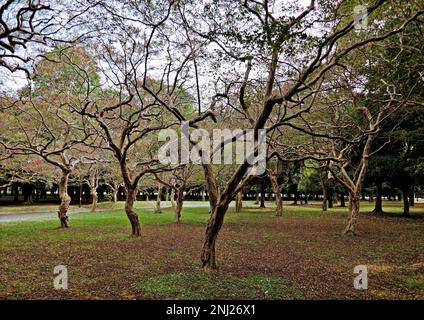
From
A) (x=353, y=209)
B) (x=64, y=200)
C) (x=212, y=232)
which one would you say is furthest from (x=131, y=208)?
(x=353, y=209)

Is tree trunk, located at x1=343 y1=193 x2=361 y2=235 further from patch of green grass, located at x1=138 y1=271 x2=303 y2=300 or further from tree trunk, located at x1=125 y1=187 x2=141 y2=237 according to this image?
tree trunk, located at x1=125 y1=187 x2=141 y2=237

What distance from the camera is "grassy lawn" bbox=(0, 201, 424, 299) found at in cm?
712

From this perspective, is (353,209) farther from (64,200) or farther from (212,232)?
(64,200)

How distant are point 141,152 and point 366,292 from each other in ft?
67.4

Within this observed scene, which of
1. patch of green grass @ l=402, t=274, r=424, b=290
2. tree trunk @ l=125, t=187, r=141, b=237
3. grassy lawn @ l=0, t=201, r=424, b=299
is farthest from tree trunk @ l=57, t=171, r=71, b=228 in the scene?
patch of green grass @ l=402, t=274, r=424, b=290

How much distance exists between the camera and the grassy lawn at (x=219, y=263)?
23.4ft

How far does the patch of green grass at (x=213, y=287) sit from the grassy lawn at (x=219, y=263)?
19mm

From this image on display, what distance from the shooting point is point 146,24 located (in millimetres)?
10039

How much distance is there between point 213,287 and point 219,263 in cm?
252

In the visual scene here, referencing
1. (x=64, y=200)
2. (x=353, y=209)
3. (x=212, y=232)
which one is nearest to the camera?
(x=212, y=232)

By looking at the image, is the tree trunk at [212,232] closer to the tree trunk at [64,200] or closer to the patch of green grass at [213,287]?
the patch of green grass at [213,287]

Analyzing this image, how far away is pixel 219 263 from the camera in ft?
32.3

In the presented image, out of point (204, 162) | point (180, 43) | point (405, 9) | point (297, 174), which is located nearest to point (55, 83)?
point (180, 43)
